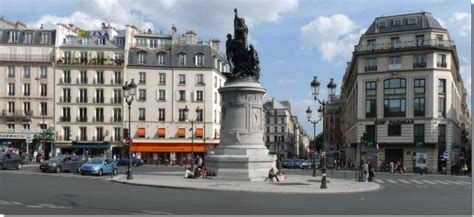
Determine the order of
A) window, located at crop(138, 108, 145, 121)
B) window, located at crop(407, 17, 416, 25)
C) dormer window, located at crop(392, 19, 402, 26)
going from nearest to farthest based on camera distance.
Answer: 1. window, located at crop(407, 17, 416, 25)
2. dormer window, located at crop(392, 19, 402, 26)
3. window, located at crop(138, 108, 145, 121)

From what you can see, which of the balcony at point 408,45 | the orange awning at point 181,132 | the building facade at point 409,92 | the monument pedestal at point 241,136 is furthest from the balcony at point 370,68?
the monument pedestal at point 241,136

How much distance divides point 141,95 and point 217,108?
11407 mm

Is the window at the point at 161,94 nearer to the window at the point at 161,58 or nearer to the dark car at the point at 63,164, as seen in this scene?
the window at the point at 161,58

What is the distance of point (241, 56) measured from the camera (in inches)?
1460

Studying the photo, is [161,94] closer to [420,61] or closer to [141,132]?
[141,132]

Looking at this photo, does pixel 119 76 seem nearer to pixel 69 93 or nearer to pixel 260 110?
pixel 69 93

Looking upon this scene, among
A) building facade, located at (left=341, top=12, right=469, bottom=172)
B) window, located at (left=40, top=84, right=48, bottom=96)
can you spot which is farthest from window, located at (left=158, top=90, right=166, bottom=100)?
building facade, located at (left=341, top=12, right=469, bottom=172)

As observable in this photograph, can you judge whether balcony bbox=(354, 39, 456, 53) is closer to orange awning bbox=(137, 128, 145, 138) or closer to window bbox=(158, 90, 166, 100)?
window bbox=(158, 90, 166, 100)

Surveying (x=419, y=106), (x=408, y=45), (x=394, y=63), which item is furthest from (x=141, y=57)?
(x=419, y=106)

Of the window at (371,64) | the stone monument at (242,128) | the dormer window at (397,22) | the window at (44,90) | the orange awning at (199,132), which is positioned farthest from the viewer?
the orange awning at (199,132)

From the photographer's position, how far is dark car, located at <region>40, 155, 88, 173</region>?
44.8 m

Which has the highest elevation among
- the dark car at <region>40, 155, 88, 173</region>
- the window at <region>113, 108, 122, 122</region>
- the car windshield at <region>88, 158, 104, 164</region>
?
the window at <region>113, 108, 122, 122</region>

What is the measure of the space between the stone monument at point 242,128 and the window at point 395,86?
137ft

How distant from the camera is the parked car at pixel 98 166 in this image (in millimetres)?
41562
